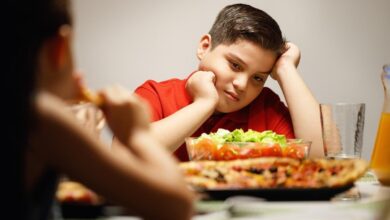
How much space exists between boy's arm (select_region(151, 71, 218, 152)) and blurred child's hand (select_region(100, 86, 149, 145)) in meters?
0.69

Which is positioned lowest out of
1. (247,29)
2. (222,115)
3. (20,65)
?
(222,115)

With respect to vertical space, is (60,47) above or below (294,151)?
above

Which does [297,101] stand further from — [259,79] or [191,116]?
[191,116]

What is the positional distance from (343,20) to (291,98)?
0.88m

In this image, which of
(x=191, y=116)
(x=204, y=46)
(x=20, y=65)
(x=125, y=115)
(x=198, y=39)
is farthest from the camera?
(x=198, y=39)

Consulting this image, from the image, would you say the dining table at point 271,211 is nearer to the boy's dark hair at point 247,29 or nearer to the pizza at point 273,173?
the pizza at point 273,173

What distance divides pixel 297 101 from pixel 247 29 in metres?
0.28

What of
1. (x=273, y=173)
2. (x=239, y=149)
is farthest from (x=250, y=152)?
(x=273, y=173)

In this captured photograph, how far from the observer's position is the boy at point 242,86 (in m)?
1.65

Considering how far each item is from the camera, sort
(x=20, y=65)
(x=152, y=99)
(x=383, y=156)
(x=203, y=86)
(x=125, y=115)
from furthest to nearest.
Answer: (x=152, y=99) < (x=203, y=86) < (x=383, y=156) < (x=125, y=115) < (x=20, y=65)

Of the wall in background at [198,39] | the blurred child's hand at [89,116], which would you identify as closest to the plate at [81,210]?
the blurred child's hand at [89,116]

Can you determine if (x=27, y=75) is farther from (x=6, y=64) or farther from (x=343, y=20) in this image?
(x=343, y=20)

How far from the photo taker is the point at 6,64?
0.49 m

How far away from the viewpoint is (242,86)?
1635 millimetres
